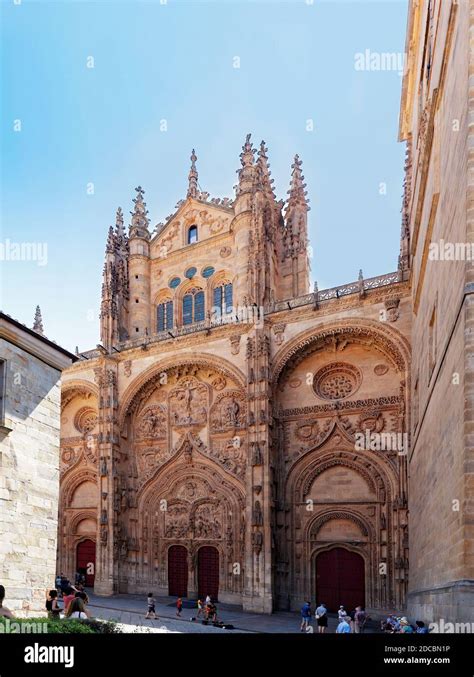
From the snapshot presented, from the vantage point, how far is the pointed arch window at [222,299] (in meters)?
27.7

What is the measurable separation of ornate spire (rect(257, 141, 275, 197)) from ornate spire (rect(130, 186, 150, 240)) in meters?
8.06

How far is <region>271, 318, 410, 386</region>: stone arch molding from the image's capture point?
67.5ft

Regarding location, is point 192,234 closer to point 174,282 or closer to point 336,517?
point 174,282

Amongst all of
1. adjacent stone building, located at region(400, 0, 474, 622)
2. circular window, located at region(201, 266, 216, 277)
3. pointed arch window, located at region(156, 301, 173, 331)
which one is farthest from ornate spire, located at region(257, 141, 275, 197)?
adjacent stone building, located at region(400, 0, 474, 622)

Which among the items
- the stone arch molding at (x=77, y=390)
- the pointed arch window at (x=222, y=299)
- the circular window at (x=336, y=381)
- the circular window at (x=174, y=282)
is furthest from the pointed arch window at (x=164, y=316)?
the circular window at (x=336, y=381)

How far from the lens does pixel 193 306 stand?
2905 cm

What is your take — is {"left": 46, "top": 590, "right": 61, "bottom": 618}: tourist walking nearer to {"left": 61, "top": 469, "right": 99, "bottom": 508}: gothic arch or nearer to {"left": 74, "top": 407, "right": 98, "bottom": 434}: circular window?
{"left": 61, "top": 469, "right": 99, "bottom": 508}: gothic arch

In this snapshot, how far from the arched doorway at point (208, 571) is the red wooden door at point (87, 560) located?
6.56m

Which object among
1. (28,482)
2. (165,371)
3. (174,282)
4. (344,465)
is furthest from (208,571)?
(28,482)

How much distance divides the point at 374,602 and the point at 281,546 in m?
3.95

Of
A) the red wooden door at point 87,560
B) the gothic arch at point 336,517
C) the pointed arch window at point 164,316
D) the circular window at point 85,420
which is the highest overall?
the pointed arch window at point 164,316

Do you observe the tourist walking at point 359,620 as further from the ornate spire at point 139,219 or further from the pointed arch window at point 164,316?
the ornate spire at point 139,219
